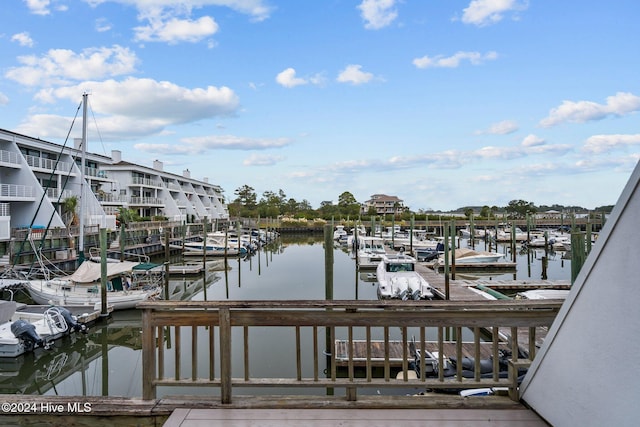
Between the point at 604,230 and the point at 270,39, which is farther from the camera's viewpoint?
the point at 270,39

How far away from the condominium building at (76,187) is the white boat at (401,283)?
15662 millimetres

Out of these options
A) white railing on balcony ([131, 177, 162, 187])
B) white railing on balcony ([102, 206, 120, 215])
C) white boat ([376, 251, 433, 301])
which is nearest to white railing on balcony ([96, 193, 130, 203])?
white railing on balcony ([102, 206, 120, 215])

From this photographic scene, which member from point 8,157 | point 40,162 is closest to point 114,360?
point 8,157

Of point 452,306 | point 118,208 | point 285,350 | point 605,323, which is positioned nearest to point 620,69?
point 605,323

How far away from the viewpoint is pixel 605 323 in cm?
Answer: 232

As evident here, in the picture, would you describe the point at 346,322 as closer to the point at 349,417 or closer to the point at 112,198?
the point at 349,417

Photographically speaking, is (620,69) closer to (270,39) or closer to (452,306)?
(452,306)

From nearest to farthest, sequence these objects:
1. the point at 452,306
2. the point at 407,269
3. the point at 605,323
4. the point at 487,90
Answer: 1. the point at 605,323
2. the point at 452,306
3. the point at 487,90
4. the point at 407,269

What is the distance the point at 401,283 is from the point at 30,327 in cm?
1231

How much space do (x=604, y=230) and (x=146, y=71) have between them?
25558 millimetres

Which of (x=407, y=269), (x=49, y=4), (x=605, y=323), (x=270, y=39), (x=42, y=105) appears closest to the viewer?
(x=605, y=323)

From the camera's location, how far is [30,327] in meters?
10.5

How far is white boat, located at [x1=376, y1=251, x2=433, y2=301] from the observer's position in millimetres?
14922

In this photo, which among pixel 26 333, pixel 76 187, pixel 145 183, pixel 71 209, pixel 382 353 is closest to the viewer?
pixel 382 353
